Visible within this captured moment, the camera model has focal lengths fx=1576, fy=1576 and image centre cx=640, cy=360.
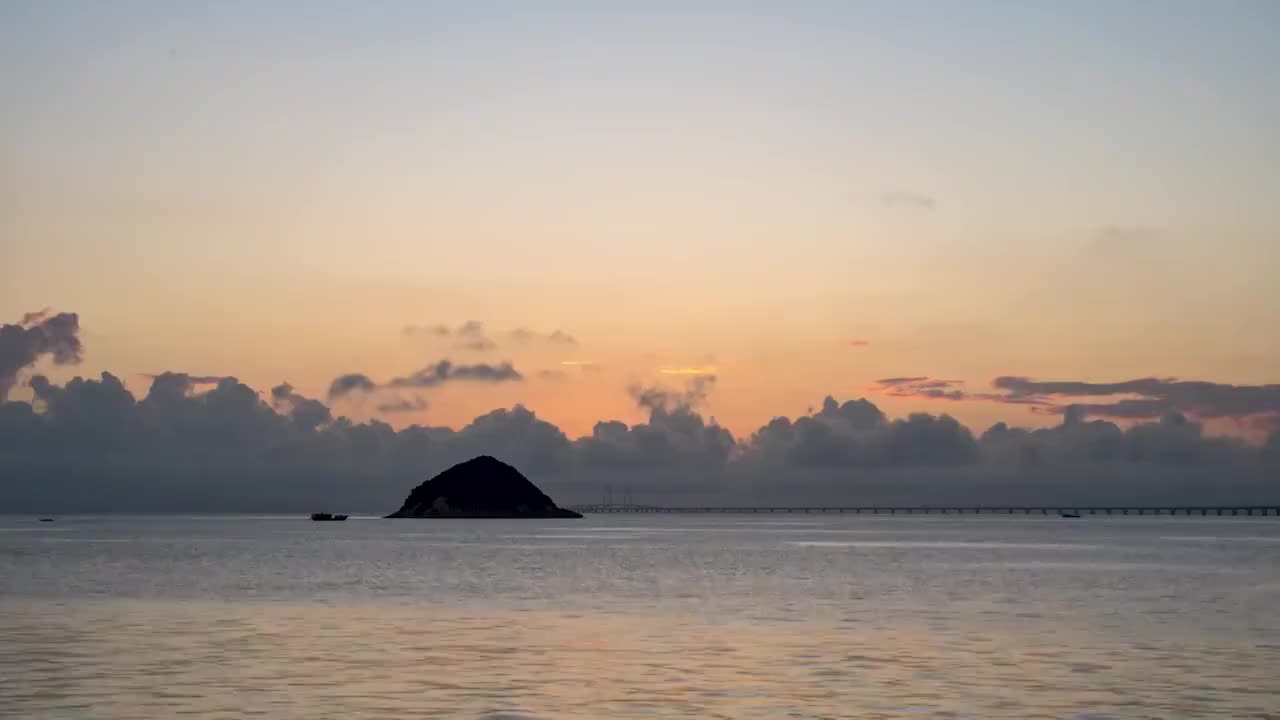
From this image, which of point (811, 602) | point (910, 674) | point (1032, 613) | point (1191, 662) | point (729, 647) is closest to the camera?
point (910, 674)

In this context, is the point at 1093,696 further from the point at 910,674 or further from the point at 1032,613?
the point at 1032,613

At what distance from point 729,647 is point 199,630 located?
24.3 meters

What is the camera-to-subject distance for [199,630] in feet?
228

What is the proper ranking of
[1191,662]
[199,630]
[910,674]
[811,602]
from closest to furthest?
[910,674] → [1191,662] → [199,630] → [811,602]

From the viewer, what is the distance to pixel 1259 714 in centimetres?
4172

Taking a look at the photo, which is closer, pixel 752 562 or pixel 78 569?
pixel 78 569

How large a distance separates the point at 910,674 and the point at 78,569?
355ft

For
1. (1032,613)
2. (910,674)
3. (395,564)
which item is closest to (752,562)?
(395,564)

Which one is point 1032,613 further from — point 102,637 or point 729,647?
point 102,637

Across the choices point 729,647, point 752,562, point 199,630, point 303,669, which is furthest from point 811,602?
point 752,562

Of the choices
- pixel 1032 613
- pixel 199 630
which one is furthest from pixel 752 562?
pixel 199 630

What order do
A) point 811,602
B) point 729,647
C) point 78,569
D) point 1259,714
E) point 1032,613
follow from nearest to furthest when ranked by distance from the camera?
point 1259,714 < point 729,647 < point 1032,613 < point 811,602 < point 78,569

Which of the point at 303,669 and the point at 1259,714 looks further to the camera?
the point at 303,669

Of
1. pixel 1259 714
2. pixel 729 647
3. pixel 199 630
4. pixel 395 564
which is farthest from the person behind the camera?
pixel 395 564
